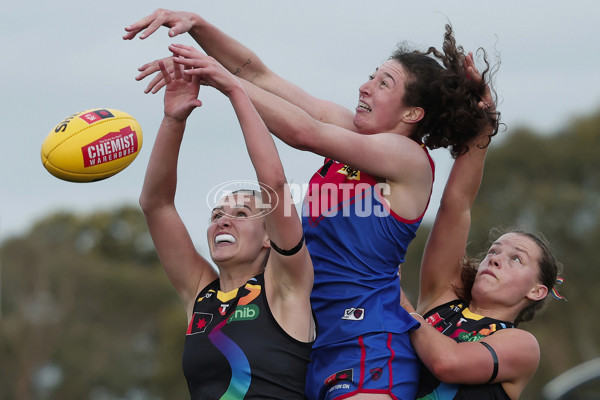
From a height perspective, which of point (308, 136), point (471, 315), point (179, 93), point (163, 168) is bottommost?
point (471, 315)

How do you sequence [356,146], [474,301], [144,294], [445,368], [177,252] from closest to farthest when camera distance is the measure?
[356,146]
[445,368]
[177,252]
[474,301]
[144,294]

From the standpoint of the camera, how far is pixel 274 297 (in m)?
6.36

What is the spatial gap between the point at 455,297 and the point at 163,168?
7.24 feet

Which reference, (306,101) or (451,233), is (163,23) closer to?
(306,101)

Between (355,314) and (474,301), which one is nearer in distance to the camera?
(355,314)

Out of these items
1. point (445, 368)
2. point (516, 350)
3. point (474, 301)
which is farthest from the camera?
point (474, 301)

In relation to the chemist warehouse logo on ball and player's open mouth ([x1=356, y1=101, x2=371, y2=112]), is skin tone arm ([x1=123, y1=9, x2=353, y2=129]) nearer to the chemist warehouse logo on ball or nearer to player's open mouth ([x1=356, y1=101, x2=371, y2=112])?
player's open mouth ([x1=356, y1=101, x2=371, y2=112])

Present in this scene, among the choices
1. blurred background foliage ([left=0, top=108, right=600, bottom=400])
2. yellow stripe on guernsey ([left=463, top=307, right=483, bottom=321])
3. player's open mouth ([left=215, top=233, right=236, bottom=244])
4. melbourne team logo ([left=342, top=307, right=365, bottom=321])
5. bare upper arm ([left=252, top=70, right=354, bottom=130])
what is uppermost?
bare upper arm ([left=252, top=70, right=354, bottom=130])

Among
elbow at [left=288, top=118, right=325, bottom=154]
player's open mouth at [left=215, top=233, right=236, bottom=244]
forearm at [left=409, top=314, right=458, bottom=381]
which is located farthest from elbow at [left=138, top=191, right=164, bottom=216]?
forearm at [left=409, top=314, right=458, bottom=381]

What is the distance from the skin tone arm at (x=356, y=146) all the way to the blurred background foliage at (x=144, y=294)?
27846 mm

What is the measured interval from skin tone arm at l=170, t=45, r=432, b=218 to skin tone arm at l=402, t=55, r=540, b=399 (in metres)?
0.72

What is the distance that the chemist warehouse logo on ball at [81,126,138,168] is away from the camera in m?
6.41

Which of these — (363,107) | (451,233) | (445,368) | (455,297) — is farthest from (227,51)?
(445,368)

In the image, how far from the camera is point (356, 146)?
6109mm
